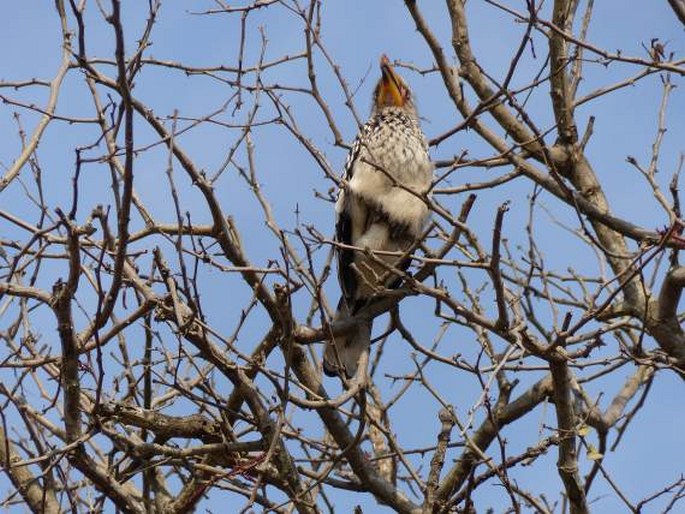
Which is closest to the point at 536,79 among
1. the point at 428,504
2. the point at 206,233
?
the point at 206,233

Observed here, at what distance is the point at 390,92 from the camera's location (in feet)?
18.7

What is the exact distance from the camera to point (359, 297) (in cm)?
502

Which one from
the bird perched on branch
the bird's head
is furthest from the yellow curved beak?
the bird perched on branch

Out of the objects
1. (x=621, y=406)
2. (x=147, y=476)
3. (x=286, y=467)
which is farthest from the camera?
(x=621, y=406)

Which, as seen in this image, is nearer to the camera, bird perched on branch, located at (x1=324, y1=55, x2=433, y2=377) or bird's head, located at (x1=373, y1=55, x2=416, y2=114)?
bird perched on branch, located at (x1=324, y1=55, x2=433, y2=377)

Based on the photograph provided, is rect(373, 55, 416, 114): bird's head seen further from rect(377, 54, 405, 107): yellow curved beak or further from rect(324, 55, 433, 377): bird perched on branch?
rect(324, 55, 433, 377): bird perched on branch

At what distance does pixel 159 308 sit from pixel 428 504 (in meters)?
1.15

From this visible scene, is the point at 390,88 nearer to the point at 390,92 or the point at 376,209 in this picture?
the point at 390,92

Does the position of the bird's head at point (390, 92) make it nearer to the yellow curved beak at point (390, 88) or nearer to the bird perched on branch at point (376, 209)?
the yellow curved beak at point (390, 88)

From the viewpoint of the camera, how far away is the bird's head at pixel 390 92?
5.67m

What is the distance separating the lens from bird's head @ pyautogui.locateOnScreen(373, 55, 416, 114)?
5.67 metres

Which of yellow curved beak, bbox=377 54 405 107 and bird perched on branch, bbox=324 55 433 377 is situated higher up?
yellow curved beak, bbox=377 54 405 107

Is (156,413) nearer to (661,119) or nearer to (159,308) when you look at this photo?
(159,308)

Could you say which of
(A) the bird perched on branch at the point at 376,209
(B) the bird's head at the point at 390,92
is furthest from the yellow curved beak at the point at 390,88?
(A) the bird perched on branch at the point at 376,209
